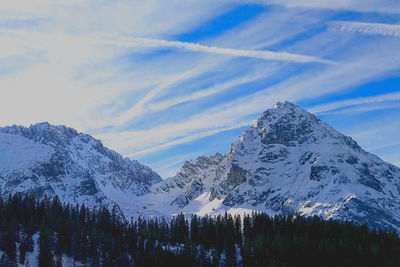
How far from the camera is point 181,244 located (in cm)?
Answer: 18600

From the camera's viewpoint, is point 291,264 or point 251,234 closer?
point 291,264

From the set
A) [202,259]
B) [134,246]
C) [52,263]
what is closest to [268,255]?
[202,259]

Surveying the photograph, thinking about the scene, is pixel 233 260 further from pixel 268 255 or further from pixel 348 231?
pixel 348 231

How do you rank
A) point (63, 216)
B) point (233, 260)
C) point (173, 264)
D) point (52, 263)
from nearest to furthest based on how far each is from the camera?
point (52, 263) < point (173, 264) < point (233, 260) < point (63, 216)

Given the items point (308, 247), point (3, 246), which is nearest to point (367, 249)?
point (308, 247)

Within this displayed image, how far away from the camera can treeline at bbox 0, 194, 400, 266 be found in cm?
15288

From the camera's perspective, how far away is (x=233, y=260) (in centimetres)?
16425

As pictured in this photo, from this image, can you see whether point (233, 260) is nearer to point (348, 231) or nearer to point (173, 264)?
point (173, 264)

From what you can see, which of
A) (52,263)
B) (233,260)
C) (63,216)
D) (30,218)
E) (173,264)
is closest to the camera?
(52,263)

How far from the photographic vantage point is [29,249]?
14825 cm

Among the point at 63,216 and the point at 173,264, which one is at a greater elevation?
the point at 63,216

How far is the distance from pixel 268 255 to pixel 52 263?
6425 cm

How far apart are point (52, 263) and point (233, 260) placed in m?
55.7

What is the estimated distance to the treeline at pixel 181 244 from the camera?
152875mm
